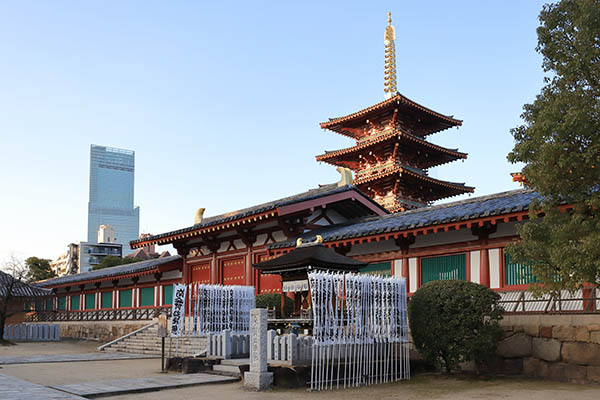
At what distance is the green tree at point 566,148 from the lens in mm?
9562

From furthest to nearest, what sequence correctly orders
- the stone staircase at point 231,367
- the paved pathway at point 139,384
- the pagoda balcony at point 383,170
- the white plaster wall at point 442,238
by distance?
the pagoda balcony at point 383,170
the white plaster wall at point 442,238
the stone staircase at point 231,367
the paved pathway at point 139,384

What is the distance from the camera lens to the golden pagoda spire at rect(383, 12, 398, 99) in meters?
42.2

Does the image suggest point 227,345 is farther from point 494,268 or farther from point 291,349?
point 494,268

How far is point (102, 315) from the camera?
35.3 m

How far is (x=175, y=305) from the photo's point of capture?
54.3ft

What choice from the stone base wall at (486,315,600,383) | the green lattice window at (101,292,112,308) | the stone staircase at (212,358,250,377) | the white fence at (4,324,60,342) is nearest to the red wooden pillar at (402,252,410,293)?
the stone base wall at (486,315,600,383)

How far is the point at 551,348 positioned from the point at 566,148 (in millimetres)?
5668

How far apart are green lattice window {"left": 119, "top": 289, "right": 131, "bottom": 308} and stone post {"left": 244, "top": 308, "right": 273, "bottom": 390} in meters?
23.3

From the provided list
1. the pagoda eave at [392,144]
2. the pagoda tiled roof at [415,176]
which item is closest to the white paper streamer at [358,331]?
the pagoda tiled roof at [415,176]

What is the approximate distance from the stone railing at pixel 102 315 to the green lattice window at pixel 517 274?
16.0m

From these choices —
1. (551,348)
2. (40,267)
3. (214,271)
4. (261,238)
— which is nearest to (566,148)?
(551,348)

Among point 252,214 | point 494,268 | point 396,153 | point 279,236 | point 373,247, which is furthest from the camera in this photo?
point 396,153

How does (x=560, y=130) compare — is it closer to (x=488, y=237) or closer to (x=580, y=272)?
(x=580, y=272)

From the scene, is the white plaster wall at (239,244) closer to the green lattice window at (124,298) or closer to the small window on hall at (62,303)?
the green lattice window at (124,298)
